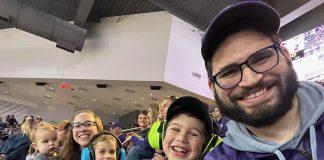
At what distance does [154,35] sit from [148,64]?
0.93 meters

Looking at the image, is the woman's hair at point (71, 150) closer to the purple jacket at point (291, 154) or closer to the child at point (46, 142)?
the child at point (46, 142)

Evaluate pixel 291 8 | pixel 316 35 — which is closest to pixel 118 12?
pixel 291 8

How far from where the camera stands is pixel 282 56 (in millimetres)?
999

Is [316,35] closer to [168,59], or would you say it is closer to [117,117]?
[168,59]

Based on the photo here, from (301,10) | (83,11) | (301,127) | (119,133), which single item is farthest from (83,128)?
(83,11)

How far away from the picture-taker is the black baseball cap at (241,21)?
1.03m

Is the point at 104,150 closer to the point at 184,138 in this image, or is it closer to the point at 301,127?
the point at 184,138

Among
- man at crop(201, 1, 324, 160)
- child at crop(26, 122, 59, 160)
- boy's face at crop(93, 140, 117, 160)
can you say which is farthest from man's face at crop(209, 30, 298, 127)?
child at crop(26, 122, 59, 160)

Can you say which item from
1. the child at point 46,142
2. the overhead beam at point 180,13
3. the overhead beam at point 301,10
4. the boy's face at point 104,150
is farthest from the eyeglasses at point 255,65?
the overhead beam at point 180,13

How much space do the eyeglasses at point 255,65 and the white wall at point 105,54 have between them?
9.07m

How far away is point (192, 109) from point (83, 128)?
4.95 feet

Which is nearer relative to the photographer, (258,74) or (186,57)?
(258,74)

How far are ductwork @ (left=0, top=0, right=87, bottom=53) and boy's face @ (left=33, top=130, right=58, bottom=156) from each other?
6.72 meters

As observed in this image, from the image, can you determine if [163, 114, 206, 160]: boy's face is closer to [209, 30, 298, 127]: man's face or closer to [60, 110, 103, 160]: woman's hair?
[209, 30, 298, 127]: man's face
